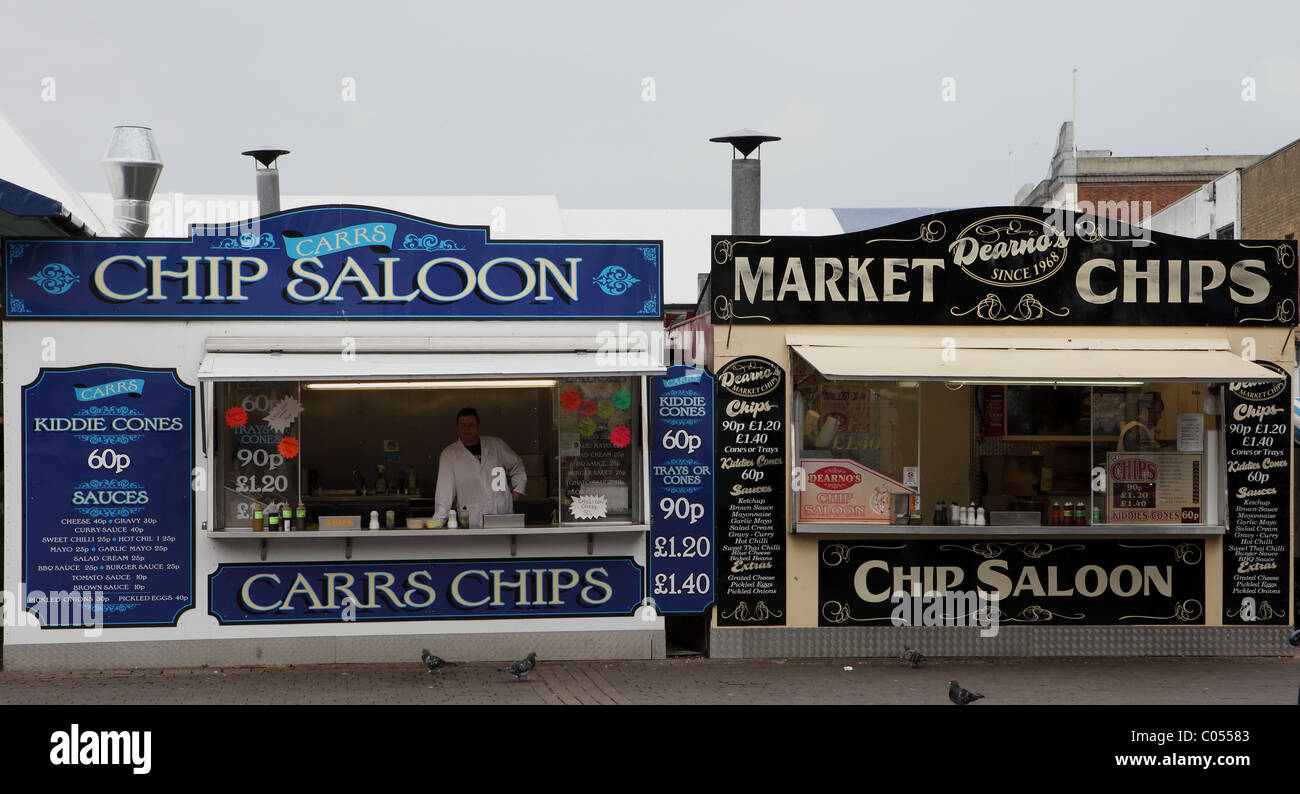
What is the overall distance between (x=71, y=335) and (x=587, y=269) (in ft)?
13.8

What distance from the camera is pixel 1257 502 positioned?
34.0 ft

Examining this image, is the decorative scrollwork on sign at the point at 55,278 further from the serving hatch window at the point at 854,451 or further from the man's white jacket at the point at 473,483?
the serving hatch window at the point at 854,451

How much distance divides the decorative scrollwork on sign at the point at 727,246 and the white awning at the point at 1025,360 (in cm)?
86

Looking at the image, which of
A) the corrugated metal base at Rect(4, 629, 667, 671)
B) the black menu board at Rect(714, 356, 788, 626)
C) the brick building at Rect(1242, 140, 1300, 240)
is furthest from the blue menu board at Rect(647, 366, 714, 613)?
the brick building at Rect(1242, 140, 1300, 240)

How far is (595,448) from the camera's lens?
10.0 m

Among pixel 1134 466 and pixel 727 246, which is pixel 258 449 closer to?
pixel 727 246

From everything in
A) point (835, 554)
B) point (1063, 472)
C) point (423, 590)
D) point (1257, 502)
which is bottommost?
point (423, 590)

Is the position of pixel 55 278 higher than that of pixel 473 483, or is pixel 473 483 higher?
pixel 55 278

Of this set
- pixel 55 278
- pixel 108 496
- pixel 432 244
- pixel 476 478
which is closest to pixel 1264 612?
pixel 476 478

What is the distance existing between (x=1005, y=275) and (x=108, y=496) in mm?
7779

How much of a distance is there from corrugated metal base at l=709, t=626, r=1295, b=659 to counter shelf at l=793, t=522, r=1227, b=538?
0.82 m

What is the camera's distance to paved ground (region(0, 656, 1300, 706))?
338 inches

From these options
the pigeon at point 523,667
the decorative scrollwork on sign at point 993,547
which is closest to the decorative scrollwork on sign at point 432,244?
the pigeon at point 523,667

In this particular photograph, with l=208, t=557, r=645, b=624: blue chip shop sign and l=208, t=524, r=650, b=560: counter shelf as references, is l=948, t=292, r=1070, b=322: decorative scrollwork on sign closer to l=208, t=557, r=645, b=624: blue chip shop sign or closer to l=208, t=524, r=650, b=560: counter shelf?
l=208, t=524, r=650, b=560: counter shelf
